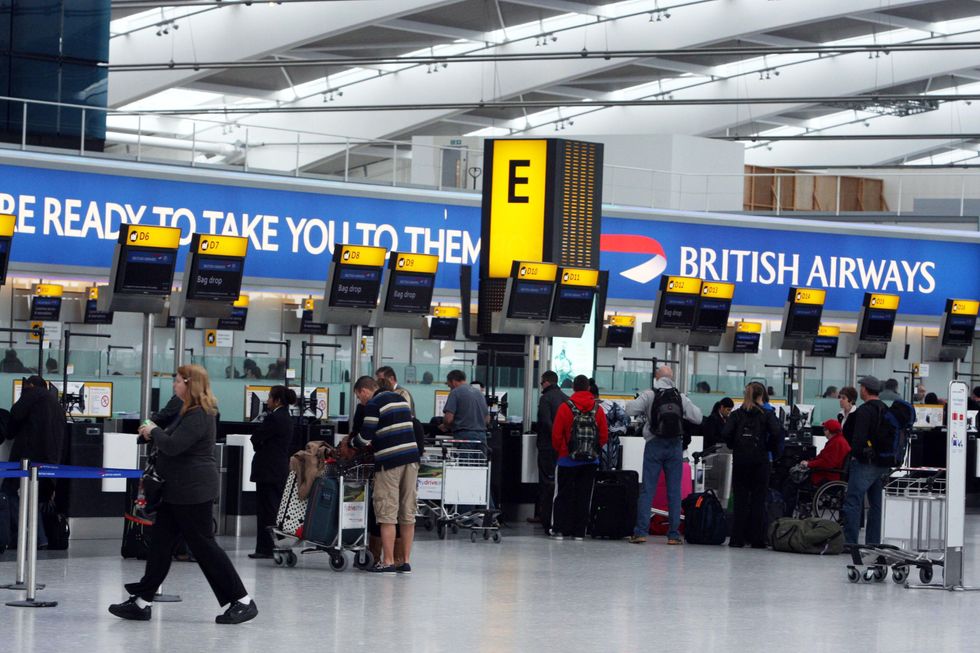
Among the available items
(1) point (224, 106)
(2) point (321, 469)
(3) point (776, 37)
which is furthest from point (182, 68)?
(2) point (321, 469)

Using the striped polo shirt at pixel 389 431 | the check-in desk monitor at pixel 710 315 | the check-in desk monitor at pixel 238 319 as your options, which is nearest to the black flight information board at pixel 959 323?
the check-in desk monitor at pixel 710 315

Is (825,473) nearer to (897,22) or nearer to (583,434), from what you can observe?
(583,434)

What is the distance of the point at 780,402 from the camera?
2105 cm

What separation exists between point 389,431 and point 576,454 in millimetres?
3054

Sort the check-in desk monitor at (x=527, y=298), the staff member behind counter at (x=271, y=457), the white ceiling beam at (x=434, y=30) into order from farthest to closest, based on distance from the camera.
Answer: the white ceiling beam at (x=434, y=30)
the check-in desk monitor at (x=527, y=298)
the staff member behind counter at (x=271, y=457)

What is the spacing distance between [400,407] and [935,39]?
2416 cm

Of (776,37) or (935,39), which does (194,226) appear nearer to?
(776,37)

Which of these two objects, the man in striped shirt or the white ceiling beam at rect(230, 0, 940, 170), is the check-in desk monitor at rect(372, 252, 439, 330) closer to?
the man in striped shirt

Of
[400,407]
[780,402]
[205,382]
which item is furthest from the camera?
[780,402]

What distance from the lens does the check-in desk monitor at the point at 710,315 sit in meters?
16.9

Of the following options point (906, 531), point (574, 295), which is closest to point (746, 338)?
point (574, 295)

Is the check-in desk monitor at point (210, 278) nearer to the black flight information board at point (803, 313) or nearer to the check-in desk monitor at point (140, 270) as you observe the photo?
the check-in desk monitor at point (140, 270)

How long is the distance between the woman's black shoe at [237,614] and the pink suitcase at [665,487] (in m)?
6.48

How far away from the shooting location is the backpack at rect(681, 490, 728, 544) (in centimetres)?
1291
